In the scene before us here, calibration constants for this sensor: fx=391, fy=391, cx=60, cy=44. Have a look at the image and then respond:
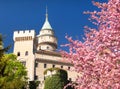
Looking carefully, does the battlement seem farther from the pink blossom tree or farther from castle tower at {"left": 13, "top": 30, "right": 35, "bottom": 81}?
the pink blossom tree

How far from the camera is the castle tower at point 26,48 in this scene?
79.6 m

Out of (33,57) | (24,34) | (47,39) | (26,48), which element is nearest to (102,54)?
(33,57)

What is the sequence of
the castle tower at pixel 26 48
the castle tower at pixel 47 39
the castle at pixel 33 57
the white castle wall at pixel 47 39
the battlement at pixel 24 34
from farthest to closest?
1. the white castle wall at pixel 47 39
2. the castle tower at pixel 47 39
3. the battlement at pixel 24 34
4. the castle tower at pixel 26 48
5. the castle at pixel 33 57

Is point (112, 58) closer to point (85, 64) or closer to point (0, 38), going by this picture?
point (85, 64)

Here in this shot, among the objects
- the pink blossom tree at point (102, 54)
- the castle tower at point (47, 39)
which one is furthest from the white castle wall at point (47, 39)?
the pink blossom tree at point (102, 54)

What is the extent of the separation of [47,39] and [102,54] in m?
86.9

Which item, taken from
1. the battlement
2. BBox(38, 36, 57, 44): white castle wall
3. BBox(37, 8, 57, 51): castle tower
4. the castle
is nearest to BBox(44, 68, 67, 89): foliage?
the castle

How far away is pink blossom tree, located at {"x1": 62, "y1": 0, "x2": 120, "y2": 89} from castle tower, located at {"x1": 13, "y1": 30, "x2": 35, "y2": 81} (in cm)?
6670

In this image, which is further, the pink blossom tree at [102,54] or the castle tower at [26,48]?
the castle tower at [26,48]

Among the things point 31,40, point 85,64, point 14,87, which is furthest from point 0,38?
point 31,40

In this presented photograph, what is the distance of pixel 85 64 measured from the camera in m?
10.5

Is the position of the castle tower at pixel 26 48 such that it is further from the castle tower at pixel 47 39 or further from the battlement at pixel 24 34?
the castle tower at pixel 47 39

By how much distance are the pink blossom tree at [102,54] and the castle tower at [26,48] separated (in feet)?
219

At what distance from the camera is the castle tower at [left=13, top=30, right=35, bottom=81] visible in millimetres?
79562
